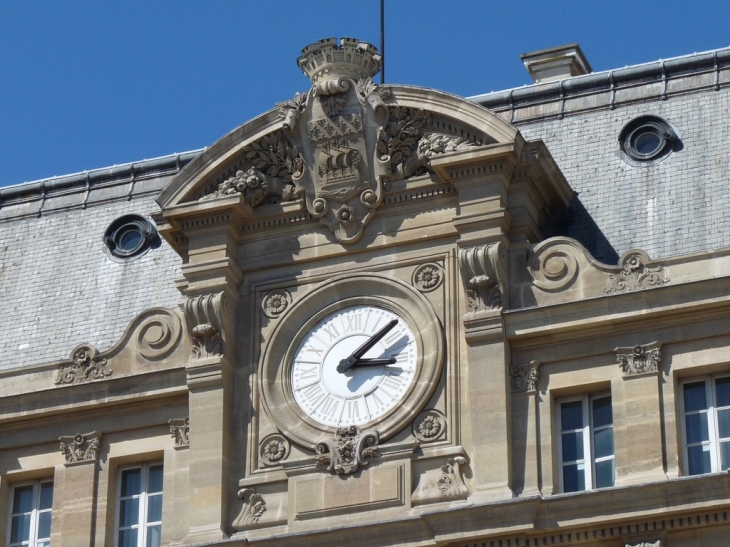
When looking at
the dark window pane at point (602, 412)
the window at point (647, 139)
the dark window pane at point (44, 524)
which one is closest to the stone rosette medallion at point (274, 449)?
the dark window pane at point (44, 524)

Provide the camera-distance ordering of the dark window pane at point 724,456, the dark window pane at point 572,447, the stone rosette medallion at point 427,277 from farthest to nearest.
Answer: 1. the stone rosette medallion at point 427,277
2. the dark window pane at point 572,447
3. the dark window pane at point 724,456

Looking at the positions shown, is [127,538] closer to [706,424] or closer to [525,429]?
[525,429]

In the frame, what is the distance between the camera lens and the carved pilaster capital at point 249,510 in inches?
1785

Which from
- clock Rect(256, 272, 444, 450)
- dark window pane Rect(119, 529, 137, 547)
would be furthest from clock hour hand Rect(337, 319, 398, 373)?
dark window pane Rect(119, 529, 137, 547)

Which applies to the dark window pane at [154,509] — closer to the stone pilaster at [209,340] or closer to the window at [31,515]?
the stone pilaster at [209,340]

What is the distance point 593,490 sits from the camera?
1703 inches

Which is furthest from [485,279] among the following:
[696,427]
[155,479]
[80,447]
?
[80,447]

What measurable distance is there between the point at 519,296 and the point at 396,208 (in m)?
2.79

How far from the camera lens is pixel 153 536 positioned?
153 feet

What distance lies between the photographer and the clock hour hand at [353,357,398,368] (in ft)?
150

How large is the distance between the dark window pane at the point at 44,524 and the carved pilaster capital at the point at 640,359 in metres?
10.5

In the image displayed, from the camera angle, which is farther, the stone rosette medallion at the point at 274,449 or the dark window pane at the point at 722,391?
the stone rosette medallion at the point at 274,449

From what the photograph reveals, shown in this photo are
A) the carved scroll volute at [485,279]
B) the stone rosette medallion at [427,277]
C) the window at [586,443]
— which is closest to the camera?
the window at [586,443]

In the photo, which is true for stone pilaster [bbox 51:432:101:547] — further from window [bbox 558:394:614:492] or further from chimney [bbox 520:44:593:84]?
chimney [bbox 520:44:593:84]
